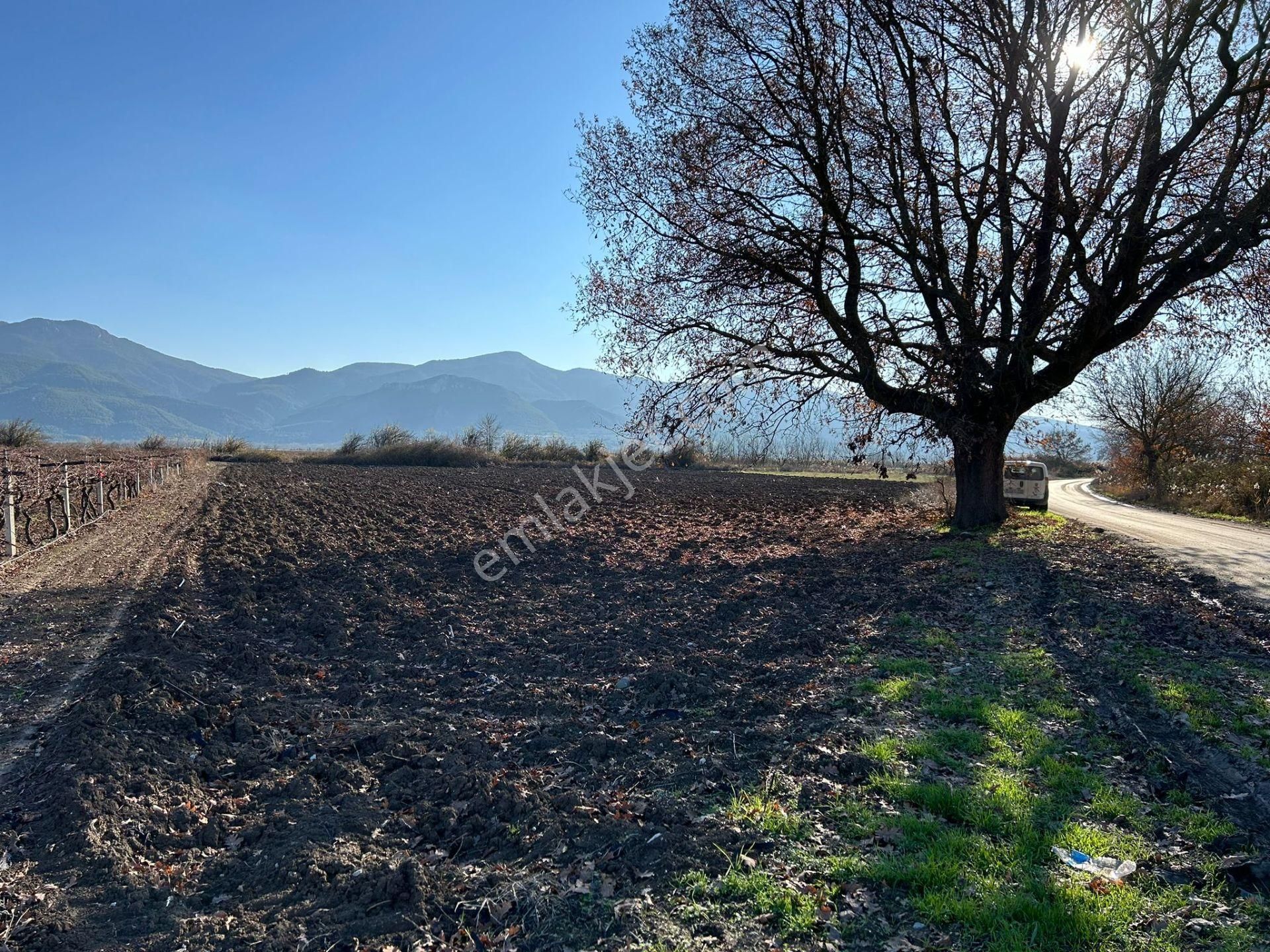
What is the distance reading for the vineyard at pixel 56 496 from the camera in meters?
11.8

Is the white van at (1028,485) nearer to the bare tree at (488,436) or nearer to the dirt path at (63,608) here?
the dirt path at (63,608)

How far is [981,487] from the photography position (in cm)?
1642

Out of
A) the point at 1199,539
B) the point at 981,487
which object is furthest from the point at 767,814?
the point at 1199,539

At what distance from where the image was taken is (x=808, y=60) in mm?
13930

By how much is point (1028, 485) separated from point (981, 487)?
739cm

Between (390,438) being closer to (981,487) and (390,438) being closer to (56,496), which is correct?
(56,496)

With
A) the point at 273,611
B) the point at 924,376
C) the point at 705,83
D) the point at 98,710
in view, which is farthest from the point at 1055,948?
the point at 705,83

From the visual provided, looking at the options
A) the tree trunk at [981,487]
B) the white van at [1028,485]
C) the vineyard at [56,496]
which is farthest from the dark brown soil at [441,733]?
the white van at [1028,485]

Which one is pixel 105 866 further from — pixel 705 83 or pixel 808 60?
pixel 808 60

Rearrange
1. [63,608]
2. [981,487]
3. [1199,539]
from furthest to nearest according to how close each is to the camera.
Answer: [981,487], [1199,539], [63,608]

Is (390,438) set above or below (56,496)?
above

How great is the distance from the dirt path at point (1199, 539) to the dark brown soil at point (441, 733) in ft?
3.87

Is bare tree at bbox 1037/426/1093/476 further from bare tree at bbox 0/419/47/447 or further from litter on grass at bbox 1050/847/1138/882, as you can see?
bare tree at bbox 0/419/47/447

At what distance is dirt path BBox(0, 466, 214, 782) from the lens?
5891 mm
